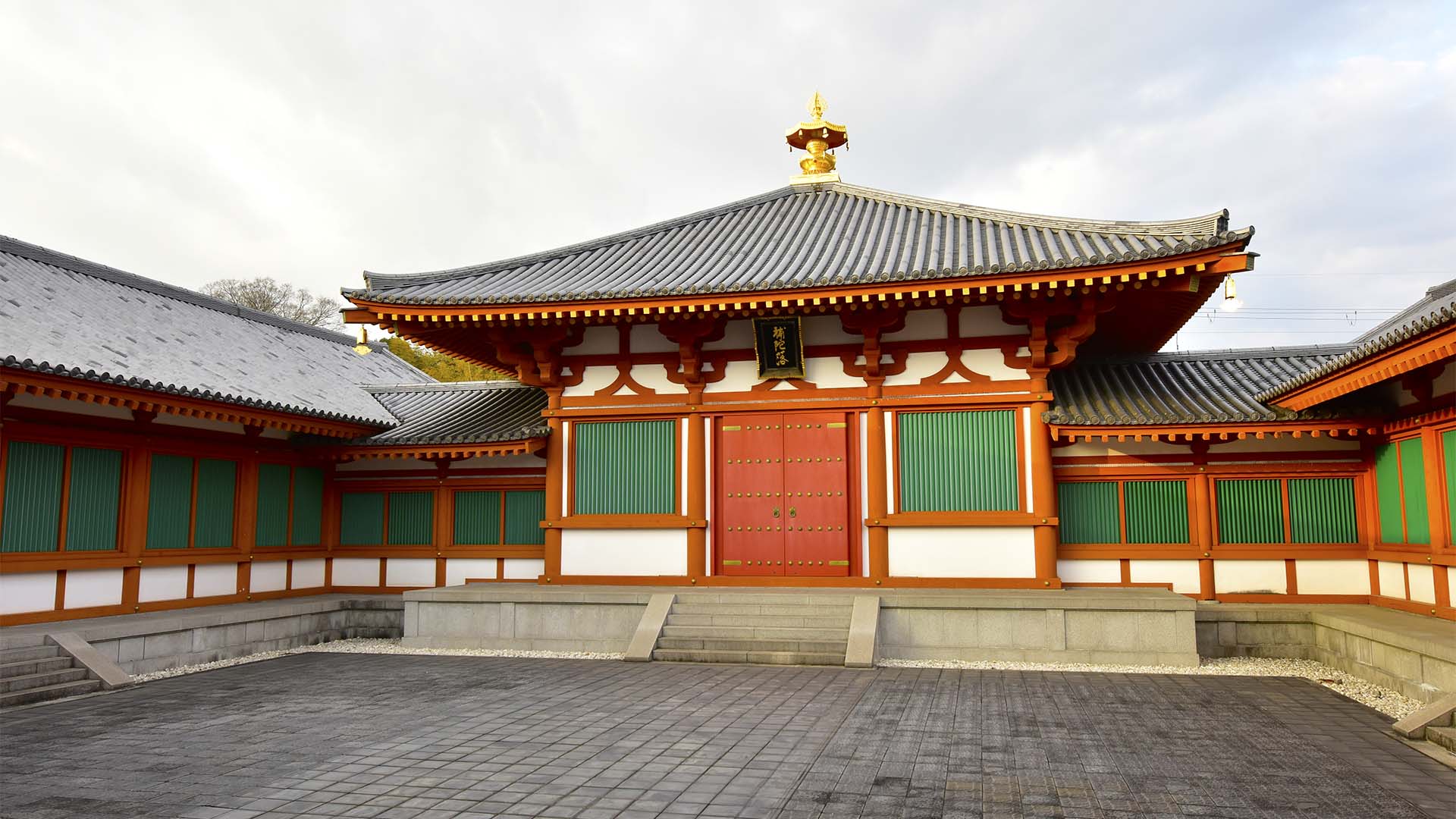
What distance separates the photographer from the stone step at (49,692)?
9352 mm

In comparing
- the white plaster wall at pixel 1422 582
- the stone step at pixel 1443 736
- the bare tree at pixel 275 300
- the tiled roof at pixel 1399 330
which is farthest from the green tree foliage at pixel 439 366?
the stone step at pixel 1443 736

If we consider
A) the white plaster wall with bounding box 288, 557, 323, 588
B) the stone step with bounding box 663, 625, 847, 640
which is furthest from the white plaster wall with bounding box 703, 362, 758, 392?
the white plaster wall with bounding box 288, 557, 323, 588

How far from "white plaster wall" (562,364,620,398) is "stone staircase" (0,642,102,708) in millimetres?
7167

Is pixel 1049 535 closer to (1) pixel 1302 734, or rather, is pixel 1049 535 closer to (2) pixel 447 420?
(1) pixel 1302 734

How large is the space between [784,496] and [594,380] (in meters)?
3.54

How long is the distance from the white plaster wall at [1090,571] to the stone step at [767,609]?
3498 mm

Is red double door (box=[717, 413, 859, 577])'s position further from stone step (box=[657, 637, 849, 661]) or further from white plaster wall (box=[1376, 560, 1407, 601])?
white plaster wall (box=[1376, 560, 1407, 601])

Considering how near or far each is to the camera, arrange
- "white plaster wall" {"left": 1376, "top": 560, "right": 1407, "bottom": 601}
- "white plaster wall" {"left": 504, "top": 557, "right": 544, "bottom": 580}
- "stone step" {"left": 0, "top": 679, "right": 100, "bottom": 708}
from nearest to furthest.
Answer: "stone step" {"left": 0, "top": 679, "right": 100, "bottom": 708} → "white plaster wall" {"left": 1376, "top": 560, "right": 1407, "bottom": 601} → "white plaster wall" {"left": 504, "top": 557, "right": 544, "bottom": 580}

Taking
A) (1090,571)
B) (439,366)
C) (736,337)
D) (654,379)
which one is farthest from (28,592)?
(439,366)

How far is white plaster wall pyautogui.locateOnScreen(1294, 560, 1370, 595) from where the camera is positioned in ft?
41.7

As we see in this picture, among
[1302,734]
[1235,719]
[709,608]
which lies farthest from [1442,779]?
[709,608]

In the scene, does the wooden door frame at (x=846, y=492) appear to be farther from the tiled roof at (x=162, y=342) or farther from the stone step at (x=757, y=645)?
the tiled roof at (x=162, y=342)

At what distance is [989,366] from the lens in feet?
43.7

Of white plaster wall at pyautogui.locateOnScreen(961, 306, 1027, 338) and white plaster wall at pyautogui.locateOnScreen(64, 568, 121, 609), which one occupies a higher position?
white plaster wall at pyautogui.locateOnScreen(961, 306, 1027, 338)
